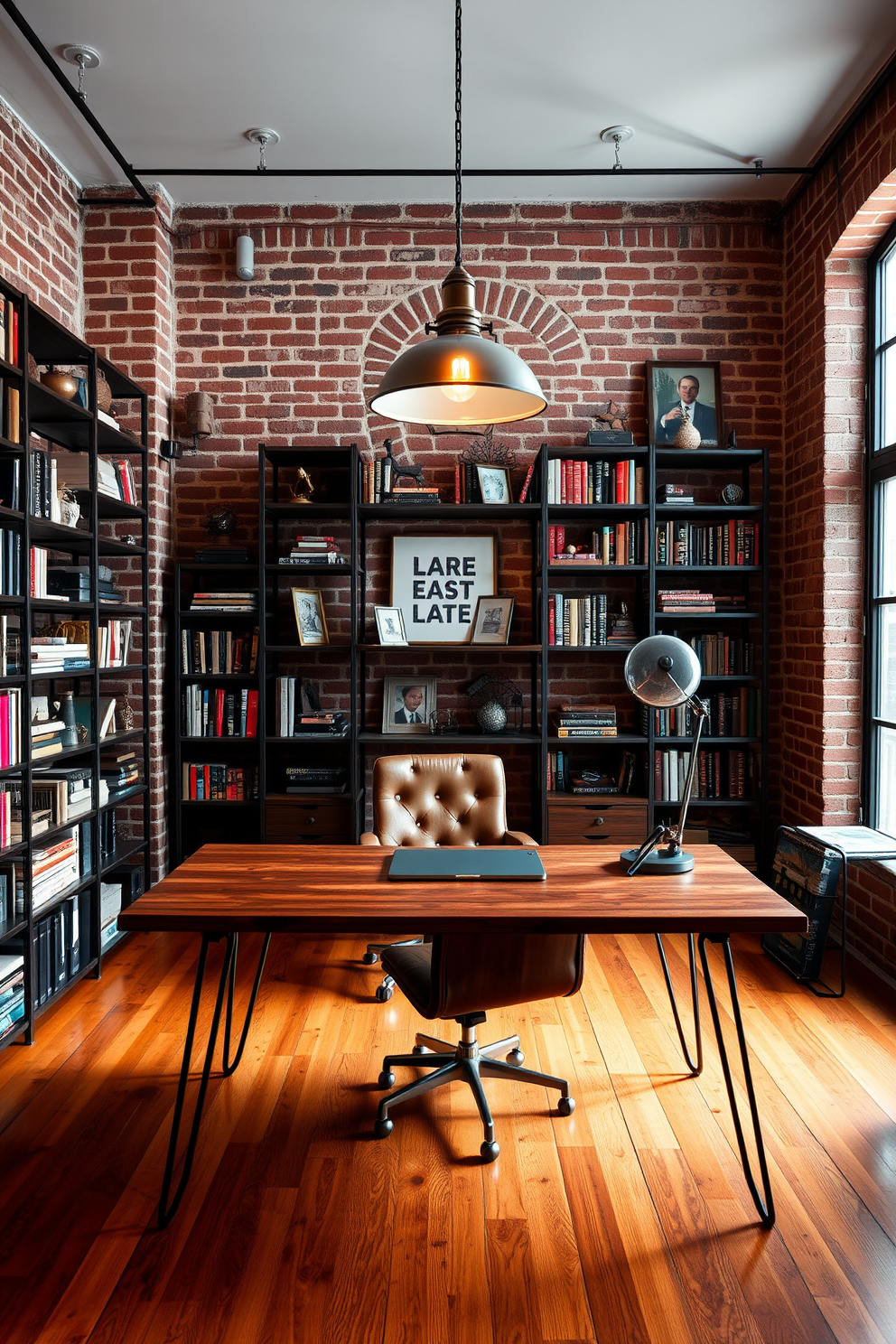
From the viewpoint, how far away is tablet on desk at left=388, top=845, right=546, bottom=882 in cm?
223

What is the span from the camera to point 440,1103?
8.02ft

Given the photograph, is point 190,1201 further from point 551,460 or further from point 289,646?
point 551,460

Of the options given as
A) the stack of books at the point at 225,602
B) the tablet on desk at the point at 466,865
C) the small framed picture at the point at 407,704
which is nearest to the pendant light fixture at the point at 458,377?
the tablet on desk at the point at 466,865

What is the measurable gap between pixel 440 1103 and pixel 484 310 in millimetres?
3584

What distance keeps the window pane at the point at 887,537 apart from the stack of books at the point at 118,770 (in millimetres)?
3345

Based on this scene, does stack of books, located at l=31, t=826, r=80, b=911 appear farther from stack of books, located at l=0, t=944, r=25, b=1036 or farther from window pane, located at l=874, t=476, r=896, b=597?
window pane, located at l=874, t=476, r=896, b=597

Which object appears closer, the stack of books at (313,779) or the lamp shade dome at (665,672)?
the lamp shade dome at (665,672)

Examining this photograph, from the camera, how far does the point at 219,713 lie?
4094 millimetres

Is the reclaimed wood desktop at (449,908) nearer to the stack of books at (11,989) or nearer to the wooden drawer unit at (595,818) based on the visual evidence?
the stack of books at (11,989)

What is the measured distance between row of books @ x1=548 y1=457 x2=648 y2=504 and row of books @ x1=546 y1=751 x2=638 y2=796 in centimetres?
123

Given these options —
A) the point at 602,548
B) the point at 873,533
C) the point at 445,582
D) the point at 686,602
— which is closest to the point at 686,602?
the point at 686,602

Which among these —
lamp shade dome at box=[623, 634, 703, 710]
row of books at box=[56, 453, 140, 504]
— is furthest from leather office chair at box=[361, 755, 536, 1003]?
row of books at box=[56, 453, 140, 504]

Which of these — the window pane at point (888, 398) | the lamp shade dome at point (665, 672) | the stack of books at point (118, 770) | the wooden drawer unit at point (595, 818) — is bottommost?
the wooden drawer unit at point (595, 818)

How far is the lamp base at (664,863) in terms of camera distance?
2299 mm
